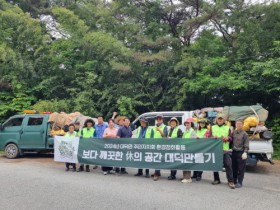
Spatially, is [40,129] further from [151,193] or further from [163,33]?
[163,33]

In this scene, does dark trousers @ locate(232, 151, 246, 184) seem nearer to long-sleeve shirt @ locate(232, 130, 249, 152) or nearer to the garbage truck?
long-sleeve shirt @ locate(232, 130, 249, 152)

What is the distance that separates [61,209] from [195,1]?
1550 centimetres

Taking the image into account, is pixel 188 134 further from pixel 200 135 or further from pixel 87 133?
pixel 87 133

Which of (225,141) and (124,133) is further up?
(124,133)

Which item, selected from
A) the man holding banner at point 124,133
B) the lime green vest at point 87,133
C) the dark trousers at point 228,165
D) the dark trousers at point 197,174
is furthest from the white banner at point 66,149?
the dark trousers at point 228,165

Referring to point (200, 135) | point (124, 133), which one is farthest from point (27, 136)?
point (200, 135)

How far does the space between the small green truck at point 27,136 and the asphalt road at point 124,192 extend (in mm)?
3642

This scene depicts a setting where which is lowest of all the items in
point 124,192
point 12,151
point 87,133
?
point 124,192

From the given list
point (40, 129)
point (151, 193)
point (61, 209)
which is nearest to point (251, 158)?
point (151, 193)

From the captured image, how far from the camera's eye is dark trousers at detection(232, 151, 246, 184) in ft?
27.3

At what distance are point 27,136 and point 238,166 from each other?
9027mm

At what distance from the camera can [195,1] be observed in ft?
62.1

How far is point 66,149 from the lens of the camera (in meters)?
10.9

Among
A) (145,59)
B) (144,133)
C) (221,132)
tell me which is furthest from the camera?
(145,59)
